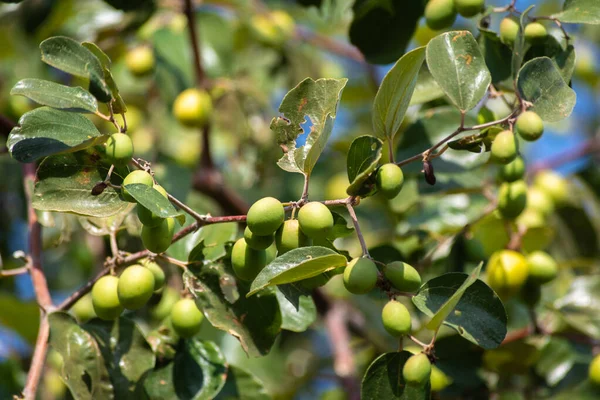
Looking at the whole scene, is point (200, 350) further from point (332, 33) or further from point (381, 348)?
point (332, 33)

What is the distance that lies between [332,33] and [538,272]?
2.04 metres

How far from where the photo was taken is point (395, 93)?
3.03 feet

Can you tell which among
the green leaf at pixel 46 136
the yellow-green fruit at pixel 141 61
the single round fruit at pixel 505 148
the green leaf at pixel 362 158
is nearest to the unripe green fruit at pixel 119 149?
the green leaf at pixel 46 136

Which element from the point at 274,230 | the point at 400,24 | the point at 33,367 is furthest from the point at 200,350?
the point at 400,24

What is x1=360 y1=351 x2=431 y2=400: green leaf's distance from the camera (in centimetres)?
96

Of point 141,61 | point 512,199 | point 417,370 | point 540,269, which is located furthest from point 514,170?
point 141,61

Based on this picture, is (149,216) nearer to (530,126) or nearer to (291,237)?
(291,237)

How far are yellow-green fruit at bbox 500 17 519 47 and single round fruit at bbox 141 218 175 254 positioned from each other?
24.9 inches

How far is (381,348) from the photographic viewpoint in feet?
5.89

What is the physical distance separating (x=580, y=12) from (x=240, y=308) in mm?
709

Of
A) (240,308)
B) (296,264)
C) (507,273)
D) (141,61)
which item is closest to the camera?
(296,264)

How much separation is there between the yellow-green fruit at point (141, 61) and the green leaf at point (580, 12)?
4.96ft

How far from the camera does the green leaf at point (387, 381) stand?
38.0 inches

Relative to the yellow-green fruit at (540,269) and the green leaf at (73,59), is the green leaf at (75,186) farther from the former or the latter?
the yellow-green fruit at (540,269)
